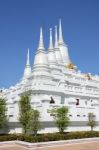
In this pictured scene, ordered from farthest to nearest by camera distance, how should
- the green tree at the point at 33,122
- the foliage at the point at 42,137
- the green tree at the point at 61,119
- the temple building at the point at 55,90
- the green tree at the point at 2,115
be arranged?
1. the temple building at the point at 55,90
2. the green tree at the point at 61,119
3. the green tree at the point at 2,115
4. the green tree at the point at 33,122
5. the foliage at the point at 42,137

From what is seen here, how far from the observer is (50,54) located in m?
54.4

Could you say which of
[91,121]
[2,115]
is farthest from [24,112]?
[91,121]

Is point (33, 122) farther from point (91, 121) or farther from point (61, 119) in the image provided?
point (91, 121)

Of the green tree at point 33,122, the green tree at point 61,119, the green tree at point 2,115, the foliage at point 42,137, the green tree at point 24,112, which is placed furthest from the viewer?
the green tree at point 61,119

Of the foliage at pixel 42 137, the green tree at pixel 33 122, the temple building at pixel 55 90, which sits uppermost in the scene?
the temple building at pixel 55 90

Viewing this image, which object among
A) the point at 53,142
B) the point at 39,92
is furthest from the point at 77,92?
the point at 53,142

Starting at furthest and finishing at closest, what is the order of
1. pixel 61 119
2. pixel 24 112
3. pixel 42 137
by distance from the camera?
pixel 61 119 → pixel 24 112 → pixel 42 137

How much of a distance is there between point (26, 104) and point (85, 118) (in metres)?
8.41

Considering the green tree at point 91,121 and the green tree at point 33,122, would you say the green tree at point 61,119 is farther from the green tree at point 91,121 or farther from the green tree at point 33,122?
the green tree at point 91,121

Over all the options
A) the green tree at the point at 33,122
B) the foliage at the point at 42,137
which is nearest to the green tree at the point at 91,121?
the foliage at the point at 42,137

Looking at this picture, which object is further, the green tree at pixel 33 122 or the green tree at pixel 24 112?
the green tree at pixel 24 112

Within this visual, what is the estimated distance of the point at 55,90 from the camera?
43.8 meters

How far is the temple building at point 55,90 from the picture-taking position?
30.1 meters

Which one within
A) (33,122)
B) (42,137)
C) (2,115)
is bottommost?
(42,137)
